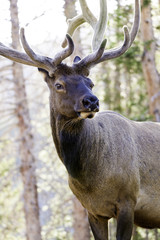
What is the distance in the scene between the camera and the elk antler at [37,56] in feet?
19.1

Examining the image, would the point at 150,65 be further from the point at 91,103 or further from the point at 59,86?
the point at 91,103

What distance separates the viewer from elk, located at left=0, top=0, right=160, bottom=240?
583cm

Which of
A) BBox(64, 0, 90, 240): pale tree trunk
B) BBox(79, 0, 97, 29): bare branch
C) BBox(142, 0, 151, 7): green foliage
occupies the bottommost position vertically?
BBox(64, 0, 90, 240): pale tree trunk

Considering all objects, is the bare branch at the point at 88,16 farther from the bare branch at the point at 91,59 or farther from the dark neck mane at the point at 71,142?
the dark neck mane at the point at 71,142

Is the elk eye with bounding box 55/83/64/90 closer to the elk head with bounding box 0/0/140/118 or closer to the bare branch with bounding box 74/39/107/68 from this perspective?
the elk head with bounding box 0/0/140/118

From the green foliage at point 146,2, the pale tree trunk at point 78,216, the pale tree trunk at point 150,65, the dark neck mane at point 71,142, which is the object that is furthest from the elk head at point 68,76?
the green foliage at point 146,2

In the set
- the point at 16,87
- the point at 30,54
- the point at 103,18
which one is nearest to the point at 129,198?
the point at 30,54

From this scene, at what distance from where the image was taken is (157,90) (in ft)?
47.0

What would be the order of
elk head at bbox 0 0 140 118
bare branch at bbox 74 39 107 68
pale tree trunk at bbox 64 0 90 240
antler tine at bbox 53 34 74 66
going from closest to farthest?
elk head at bbox 0 0 140 118 < antler tine at bbox 53 34 74 66 < bare branch at bbox 74 39 107 68 < pale tree trunk at bbox 64 0 90 240

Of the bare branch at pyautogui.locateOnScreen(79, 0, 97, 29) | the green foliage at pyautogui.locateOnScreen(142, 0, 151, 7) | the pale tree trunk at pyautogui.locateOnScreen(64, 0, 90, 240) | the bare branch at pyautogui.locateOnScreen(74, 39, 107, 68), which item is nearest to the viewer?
the bare branch at pyautogui.locateOnScreen(74, 39, 107, 68)

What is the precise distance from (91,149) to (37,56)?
4.83 ft

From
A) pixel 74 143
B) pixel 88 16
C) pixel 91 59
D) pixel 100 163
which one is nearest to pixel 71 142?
pixel 74 143

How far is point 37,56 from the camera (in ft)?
19.7

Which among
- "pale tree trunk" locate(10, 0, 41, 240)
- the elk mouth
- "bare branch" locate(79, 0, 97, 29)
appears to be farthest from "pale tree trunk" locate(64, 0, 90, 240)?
the elk mouth
